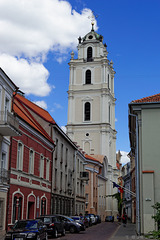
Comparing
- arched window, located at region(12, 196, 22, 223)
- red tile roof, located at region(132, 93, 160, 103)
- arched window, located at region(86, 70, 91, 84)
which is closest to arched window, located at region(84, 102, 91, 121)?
arched window, located at region(86, 70, 91, 84)

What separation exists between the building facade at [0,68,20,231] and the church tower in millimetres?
57880

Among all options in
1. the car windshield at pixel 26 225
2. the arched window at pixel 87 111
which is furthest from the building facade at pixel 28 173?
the arched window at pixel 87 111

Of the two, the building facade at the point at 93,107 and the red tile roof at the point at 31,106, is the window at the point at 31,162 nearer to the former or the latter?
the red tile roof at the point at 31,106

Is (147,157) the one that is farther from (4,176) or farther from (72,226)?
(4,176)

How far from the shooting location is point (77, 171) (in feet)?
168

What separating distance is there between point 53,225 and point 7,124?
728 centimetres

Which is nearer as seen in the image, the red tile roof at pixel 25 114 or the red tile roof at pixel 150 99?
the red tile roof at pixel 150 99

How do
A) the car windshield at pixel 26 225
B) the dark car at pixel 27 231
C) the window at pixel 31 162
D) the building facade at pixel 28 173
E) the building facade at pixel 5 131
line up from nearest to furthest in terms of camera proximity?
1. the dark car at pixel 27 231
2. the car windshield at pixel 26 225
3. the building facade at pixel 5 131
4. the building facade at pixel 28 173
5. the window at pixel 31 162

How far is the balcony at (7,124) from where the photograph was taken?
21.5 metres

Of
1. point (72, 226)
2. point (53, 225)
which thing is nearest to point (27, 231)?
point (53, 225)

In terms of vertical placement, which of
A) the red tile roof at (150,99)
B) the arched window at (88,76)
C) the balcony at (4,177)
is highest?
the arched window at (88,76)

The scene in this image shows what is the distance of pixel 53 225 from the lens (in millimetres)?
23141

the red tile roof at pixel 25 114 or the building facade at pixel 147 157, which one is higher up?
the red tile roof at pixel 25 114

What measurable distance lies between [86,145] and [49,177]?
47625 millimetres
